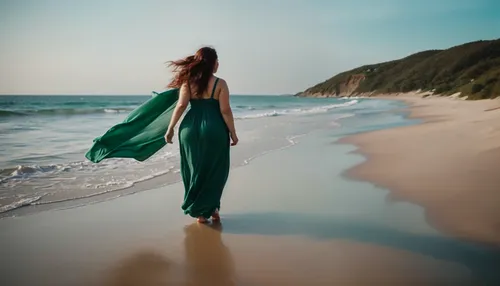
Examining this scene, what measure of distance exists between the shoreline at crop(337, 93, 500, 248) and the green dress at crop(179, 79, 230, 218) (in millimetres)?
2387

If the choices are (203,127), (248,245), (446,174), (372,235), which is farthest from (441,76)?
(248,245)

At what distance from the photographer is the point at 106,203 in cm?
542

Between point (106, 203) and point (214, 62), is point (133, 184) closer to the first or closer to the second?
point (106, 203)

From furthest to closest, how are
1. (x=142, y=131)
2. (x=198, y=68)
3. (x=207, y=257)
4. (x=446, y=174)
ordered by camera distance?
(x=446, y=174), (x=142, y=131), (x=198, y=68), (x=207, y=257)

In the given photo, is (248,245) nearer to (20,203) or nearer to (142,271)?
(142,271)

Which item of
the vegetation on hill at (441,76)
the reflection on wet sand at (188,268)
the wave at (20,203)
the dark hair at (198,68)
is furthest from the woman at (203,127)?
the vegetation on hill at (441,76)

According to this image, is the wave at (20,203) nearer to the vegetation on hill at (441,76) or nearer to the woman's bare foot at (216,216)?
the woman's bare foot at (216,216)

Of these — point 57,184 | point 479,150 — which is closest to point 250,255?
point 57,184

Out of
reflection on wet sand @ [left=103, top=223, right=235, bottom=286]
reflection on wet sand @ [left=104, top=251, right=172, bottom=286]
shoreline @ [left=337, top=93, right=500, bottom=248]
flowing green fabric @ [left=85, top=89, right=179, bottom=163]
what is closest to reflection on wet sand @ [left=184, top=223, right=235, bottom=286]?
reflection on wet sand @ [left=103, top=223, right=235, bottom=286]

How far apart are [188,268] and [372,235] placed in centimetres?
187

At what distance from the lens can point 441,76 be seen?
74.6 m

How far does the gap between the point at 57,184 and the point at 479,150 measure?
787cm

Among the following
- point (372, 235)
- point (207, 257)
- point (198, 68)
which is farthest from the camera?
point (198, 68)

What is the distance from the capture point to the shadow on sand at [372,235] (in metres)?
3.31
